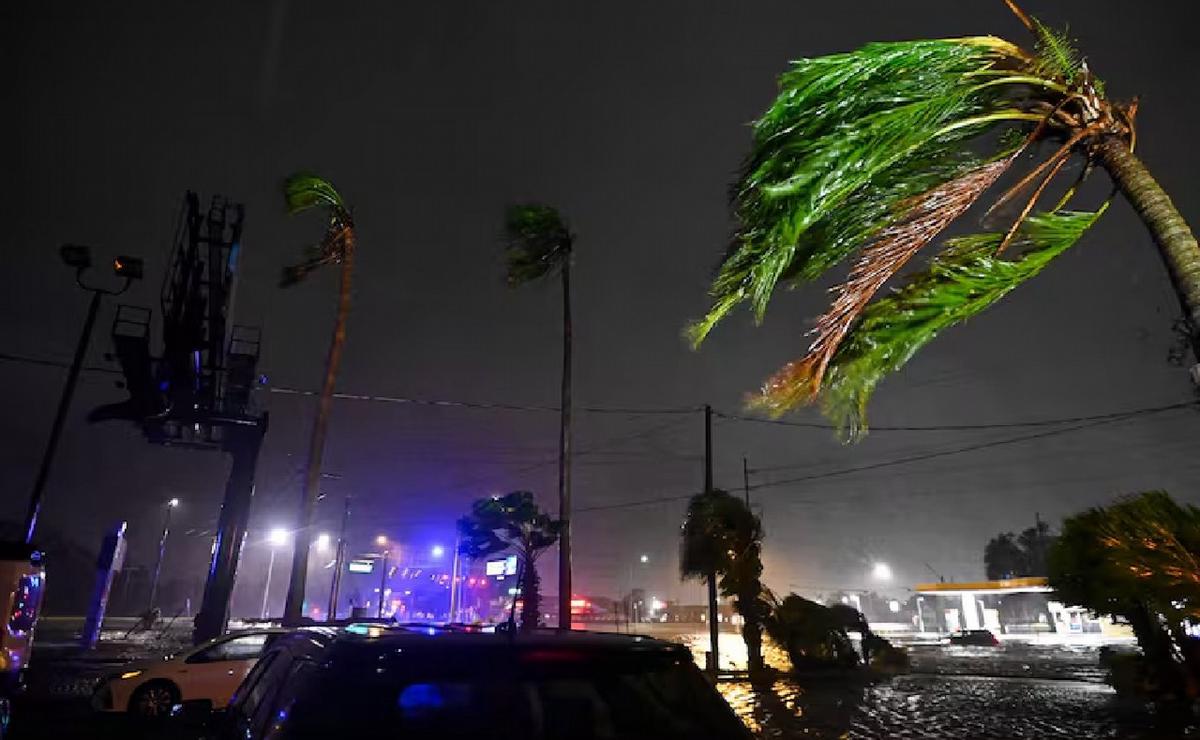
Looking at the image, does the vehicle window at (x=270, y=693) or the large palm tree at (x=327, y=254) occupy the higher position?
the large palm tree at (x=327, y=254)

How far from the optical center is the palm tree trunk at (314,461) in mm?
17312

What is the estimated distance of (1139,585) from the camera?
173 inches

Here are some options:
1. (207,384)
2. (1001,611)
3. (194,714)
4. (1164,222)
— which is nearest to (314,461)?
(207,384)

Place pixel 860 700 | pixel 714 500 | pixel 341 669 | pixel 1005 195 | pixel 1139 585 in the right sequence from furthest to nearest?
pixel 714 500 → pixel 860 700 → pixel 1005 195 → pixel 1139 585 → pixel 341 669

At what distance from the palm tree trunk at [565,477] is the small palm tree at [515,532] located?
166 inches

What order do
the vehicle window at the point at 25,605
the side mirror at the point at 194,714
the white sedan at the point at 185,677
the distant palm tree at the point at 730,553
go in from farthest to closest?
1. the distant palm tree at the point at 730,553
2. the white sedan at the point at 185,677
3. the vehicle window at the point at 25,605
4. the side mirror at the point at 194,714

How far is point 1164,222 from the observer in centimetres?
444

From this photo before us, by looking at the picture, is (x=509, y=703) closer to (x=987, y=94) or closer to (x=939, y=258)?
(x=939, y=258)

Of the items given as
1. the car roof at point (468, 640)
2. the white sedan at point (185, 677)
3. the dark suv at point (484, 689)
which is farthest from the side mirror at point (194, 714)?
the white sedan at point (185, 677)

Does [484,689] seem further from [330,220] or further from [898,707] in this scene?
[330,220]

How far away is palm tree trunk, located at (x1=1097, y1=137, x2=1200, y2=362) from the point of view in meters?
4.16

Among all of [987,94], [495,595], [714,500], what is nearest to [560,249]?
[714,500]

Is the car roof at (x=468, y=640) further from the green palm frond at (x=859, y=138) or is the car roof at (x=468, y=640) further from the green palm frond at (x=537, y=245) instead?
the green palm frond at (x=537, y=245)

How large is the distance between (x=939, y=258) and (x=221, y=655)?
12.8m
